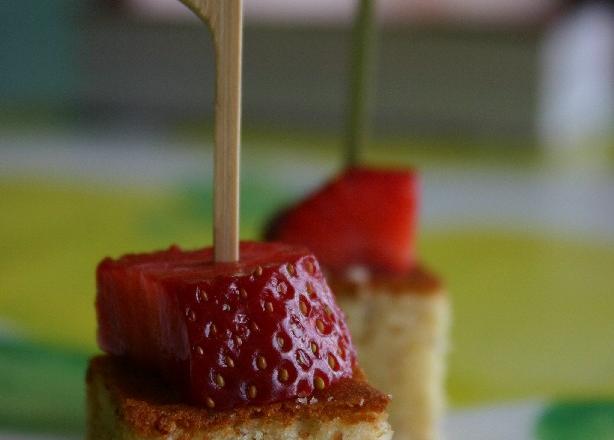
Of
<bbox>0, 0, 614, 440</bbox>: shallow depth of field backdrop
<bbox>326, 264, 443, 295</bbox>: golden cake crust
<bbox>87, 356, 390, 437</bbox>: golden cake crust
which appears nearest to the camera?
<bbox>87, 356, 390, 437</bbox>: golden cake crust

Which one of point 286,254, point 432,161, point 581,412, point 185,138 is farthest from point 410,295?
point 185,138

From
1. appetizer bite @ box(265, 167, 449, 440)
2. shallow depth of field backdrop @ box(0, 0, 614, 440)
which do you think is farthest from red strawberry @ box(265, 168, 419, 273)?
shallow depth of field backdrop @ box(0, 0, 614, 440)

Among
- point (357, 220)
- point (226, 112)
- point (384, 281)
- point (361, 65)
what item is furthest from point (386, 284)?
point (226, 112)

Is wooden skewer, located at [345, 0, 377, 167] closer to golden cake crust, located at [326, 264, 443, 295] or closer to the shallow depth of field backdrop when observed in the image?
golden cake crust, located at [326, 264, 443, 295]

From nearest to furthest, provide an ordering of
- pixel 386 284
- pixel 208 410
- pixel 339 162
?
1. pixel 208 410
2. pixel 386 284
3. pixel 339 162

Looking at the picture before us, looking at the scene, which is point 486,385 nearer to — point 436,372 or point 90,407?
point 436,372

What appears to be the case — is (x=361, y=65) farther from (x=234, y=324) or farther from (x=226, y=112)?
(x=234, y=324)
